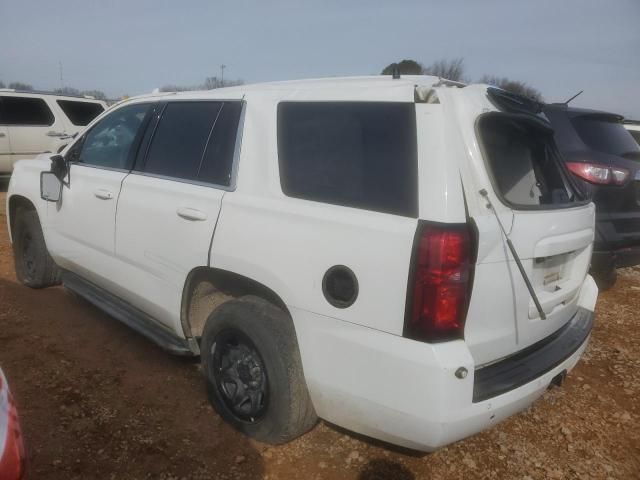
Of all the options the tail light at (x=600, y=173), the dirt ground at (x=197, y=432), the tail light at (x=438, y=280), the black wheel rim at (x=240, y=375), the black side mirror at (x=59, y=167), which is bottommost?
the dirt ground at (x=197, y=432)

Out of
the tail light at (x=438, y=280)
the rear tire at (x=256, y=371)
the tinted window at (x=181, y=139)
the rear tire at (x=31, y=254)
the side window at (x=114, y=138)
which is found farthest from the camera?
the rear tire at (x=31, y=254)

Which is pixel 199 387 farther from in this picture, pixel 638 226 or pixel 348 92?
pixel 638 226

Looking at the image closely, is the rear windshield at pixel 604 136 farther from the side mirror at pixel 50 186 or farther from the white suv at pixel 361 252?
the side mirror at pixel 50 186

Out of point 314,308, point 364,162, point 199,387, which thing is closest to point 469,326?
point 314,308

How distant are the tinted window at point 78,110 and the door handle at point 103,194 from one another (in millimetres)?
8916

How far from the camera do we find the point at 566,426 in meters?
3.01

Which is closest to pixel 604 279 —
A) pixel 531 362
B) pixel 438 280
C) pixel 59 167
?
pixel 531 362

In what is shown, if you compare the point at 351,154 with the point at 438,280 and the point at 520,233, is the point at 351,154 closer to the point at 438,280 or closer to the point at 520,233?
the point at 438,280

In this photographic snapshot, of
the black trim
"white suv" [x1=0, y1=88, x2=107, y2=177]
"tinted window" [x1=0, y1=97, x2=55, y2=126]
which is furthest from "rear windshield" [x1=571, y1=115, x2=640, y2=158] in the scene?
"tinted window" [x1=0, y1=97, x2=55, y2=126]

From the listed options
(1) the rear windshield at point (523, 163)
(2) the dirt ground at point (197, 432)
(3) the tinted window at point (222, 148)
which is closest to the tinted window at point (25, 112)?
(2) the dirt ground at point (197, 432)

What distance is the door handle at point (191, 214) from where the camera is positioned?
8.70ft

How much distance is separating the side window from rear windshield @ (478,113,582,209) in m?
2.37

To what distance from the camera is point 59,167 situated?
384 centimetres

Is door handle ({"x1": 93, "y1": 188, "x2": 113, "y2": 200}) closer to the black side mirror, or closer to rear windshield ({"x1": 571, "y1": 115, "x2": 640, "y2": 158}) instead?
the black side mirror
